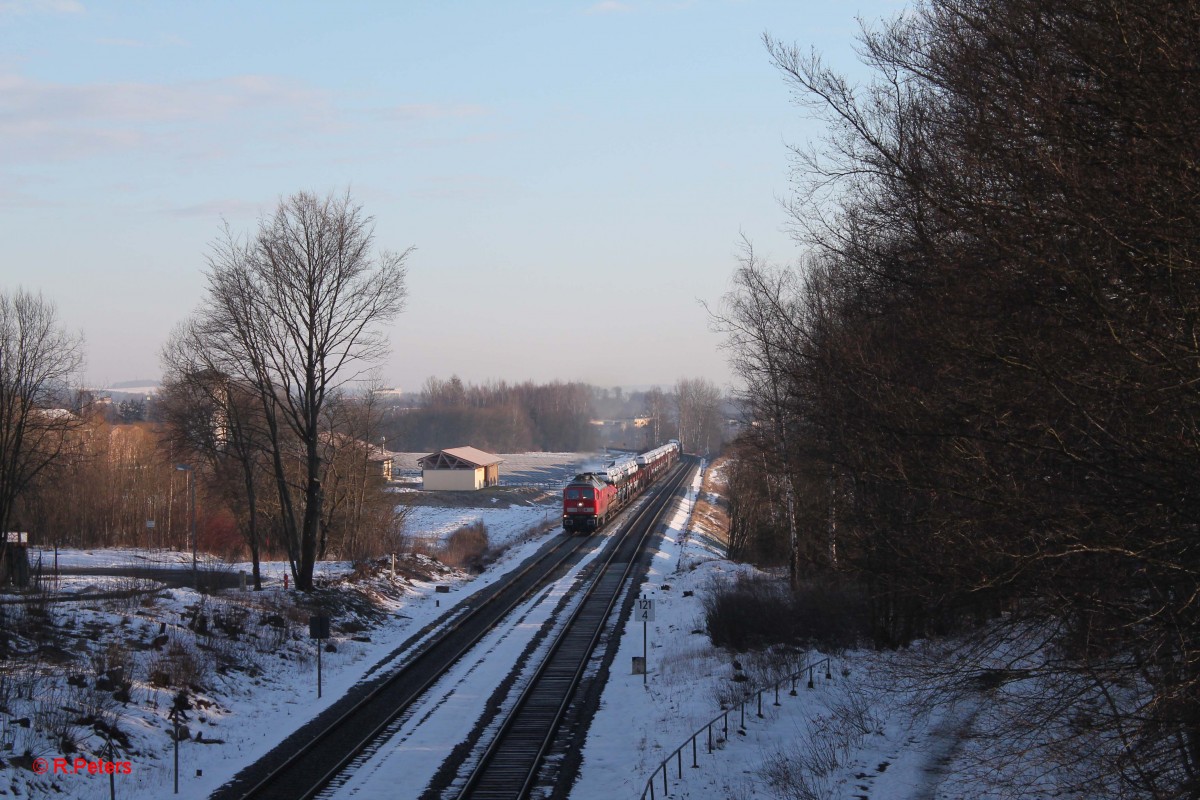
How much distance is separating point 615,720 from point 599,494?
33.2 metres

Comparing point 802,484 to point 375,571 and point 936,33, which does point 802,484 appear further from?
point 375,571

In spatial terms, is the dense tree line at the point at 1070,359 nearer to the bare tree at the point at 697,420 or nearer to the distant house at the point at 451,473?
the distant house at the point at 451,473

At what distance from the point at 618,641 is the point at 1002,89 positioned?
1772 cm

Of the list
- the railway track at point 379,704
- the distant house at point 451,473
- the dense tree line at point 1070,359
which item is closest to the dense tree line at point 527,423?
the distant house at point 451,473

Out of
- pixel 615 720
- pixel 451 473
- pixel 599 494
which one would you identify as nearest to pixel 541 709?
pixel 615 720

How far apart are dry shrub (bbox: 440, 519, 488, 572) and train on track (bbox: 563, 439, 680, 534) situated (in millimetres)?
4789

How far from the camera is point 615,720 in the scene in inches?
637

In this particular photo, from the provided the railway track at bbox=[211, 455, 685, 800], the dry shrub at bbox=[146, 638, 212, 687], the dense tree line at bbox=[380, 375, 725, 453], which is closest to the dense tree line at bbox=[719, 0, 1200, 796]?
the railway track at bbox=[211, 455, 685, 800]

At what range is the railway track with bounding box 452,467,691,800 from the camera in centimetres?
1261

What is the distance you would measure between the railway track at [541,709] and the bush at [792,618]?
325 centimetres

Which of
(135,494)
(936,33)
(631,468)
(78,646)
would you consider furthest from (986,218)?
(631,468)

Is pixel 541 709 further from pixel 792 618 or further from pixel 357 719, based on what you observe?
pixel 792 618

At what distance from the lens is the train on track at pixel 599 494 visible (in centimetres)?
4803

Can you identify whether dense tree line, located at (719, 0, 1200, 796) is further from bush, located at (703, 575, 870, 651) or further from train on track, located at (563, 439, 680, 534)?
train on track, located at (563, 439, 680, 534)
